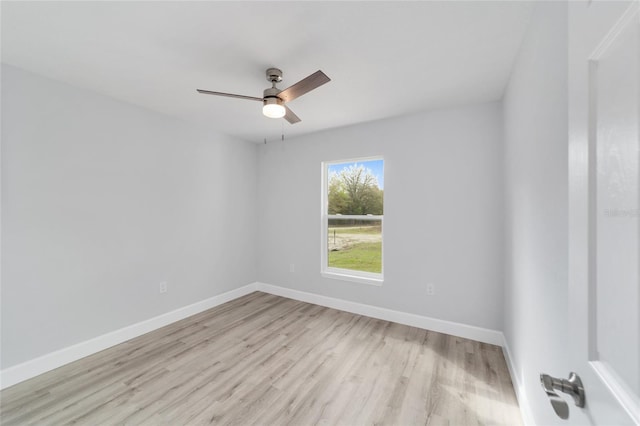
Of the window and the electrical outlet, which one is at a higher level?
the window

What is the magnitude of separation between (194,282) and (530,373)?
3.54m

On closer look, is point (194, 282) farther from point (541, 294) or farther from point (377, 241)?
point (541, 294)

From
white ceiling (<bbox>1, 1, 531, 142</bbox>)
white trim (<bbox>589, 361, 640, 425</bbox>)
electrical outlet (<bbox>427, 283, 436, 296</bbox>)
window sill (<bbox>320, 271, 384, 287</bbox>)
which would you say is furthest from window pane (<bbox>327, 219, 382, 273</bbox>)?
white trim (<bbox>589, 361, 640, 425</bbox>)

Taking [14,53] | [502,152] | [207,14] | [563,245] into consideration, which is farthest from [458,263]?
[14,53]

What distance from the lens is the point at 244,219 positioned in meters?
4.14

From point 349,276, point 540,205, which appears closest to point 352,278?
point 349,276

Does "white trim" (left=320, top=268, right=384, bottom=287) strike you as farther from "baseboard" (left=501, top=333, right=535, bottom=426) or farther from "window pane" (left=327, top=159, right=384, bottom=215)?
"baseboard" (left=501, top=333, right=535, bottom=426)

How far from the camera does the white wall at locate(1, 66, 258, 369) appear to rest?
80.0 inches

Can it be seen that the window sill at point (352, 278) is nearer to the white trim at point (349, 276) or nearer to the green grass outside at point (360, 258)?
the white trim at point (349, 276)

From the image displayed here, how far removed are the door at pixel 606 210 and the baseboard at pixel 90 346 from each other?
3471 mm

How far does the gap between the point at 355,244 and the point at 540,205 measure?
2440 mm

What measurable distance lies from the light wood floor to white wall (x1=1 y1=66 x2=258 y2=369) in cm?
46

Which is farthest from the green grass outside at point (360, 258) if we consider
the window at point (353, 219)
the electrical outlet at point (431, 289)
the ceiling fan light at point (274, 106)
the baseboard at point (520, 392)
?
the ceiling fan light at point (274, 106)

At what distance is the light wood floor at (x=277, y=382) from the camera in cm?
169
